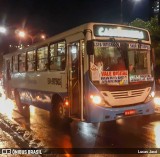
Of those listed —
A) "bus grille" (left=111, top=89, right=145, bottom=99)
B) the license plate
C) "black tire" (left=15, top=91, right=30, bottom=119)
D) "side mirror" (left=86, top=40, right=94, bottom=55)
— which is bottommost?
"black tire" (left=15, top=91, right=30, bottom=119)

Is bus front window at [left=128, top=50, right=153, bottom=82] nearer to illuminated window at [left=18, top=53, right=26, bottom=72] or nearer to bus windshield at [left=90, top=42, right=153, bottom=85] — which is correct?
bus windshield at [left=90, top=42, right=153, bottom=85]

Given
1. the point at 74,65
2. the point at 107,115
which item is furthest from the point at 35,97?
the point at 107,115

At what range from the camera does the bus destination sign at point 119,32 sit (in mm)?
9797

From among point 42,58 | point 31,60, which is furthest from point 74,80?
point 31,60

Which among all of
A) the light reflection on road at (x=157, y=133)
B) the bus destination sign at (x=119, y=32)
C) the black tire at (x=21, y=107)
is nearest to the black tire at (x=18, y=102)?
the black tire at (x=21, y=107)

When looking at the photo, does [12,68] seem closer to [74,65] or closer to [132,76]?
[74,65]

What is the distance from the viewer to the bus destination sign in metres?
9.80

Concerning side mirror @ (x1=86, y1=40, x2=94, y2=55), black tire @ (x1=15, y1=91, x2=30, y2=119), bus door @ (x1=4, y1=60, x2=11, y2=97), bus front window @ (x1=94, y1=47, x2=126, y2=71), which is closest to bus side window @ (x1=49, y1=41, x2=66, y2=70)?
bus front window @ (x1=94, y1=47, x2=126, y2=71)

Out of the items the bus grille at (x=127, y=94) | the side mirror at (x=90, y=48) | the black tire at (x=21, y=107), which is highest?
the side mirror at (x=90, y=48)

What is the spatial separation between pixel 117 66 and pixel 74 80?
154cm

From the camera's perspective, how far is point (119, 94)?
32.3 feet

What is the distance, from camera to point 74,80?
34.8 feet

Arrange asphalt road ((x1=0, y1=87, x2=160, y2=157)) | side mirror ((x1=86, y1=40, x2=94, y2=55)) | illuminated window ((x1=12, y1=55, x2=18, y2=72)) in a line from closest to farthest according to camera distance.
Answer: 1. asphalt road ((x1=0, y1=87, x2=160, y2=157))
2. side mirror ((x1=86, y1=40, x2=94, y2=55))
3. illuminated window ((x1=12, y1=55, x2=18, y2=72))

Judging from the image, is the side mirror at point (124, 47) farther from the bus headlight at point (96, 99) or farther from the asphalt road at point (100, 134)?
the asphalt road at point (100, 134)
